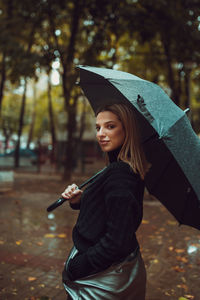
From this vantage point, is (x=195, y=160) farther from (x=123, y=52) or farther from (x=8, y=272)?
(x=123, y=52)

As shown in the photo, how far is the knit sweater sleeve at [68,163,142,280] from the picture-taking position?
1.66 m

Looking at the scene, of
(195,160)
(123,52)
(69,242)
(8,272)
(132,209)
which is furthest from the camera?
(123,52)

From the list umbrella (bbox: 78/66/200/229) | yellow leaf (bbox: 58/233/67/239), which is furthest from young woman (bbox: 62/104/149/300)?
yellow leaf (bbox: 58/233/67/239)

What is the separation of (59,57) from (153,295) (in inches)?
339

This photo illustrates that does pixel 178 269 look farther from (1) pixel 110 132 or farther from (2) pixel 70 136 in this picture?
(2) pixel 70 136

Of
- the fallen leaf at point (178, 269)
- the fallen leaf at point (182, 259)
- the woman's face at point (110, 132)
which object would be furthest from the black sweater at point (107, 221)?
the fallen leaf at point (182, 259)

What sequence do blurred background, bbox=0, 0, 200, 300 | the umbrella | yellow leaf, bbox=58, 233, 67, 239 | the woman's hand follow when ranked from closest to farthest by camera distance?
the umbrella → the woman's hand → blurred background, bbox=0, 0, 200, 300 → yellow leaf, bbox=58, 233, 67, 239

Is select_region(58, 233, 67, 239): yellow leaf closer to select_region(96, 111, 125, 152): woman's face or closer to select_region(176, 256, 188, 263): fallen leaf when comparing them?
select_region(176, 256, 188, 263): fallen leaf

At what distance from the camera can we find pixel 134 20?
11008 millimetres

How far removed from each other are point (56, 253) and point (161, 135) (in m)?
4.02

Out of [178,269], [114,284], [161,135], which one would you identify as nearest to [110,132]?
[161,135]

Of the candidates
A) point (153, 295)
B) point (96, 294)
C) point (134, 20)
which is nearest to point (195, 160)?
point (96, 294)

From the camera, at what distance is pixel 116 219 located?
1667 mm

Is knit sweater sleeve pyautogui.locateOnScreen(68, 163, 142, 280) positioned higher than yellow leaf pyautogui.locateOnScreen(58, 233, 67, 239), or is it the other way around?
knit sweater sleeve pyautogui.locateOnScreen(68, 163, 142, 280)
